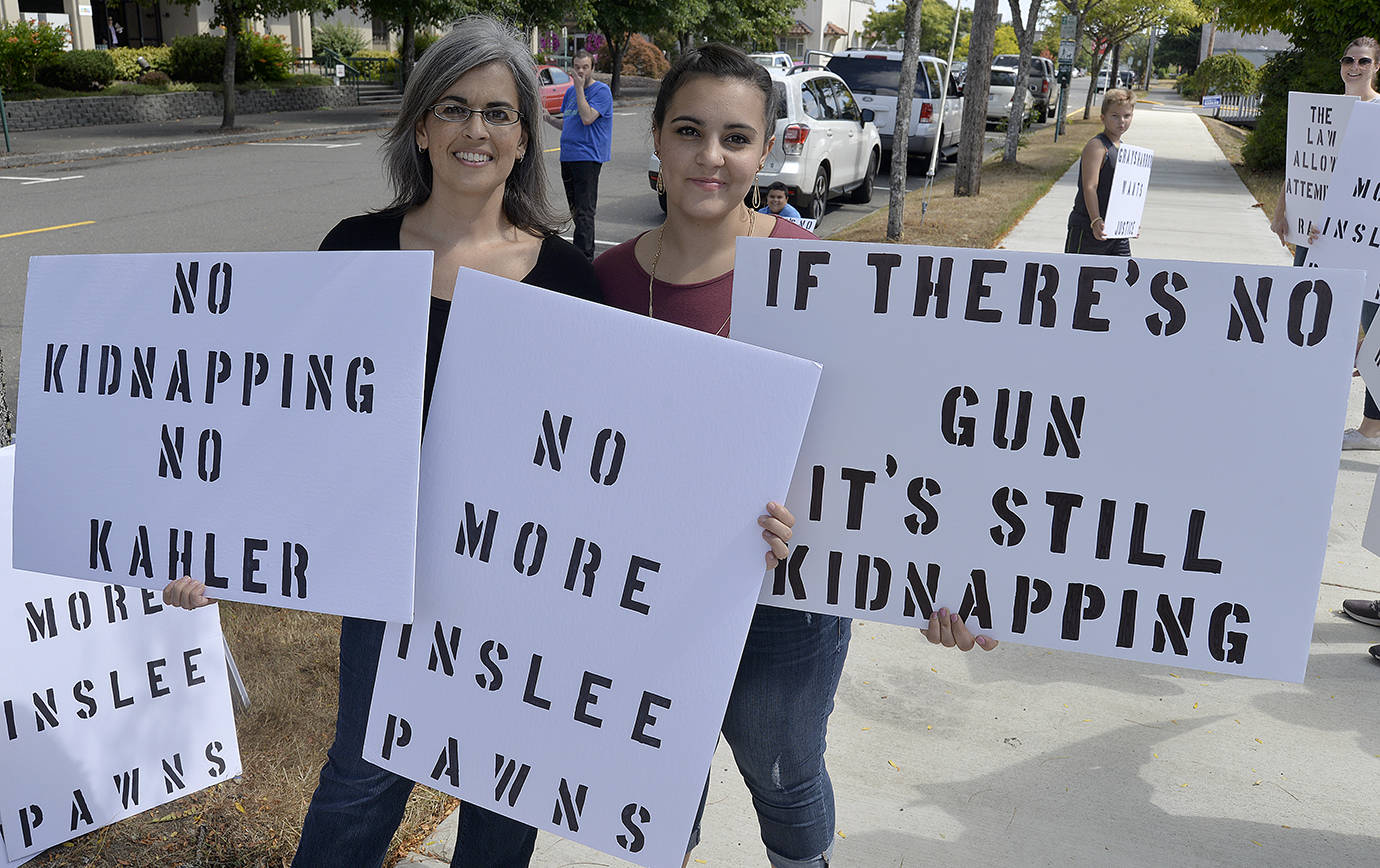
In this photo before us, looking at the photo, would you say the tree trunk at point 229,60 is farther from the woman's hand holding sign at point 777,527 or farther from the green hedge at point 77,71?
the woman's hand holding sign at point 777,527

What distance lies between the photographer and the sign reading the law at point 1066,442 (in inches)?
69.6

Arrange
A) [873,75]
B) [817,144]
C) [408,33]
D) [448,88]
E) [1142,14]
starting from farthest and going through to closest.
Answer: [1142,14], [408,33], [873,75], [817,144], [448,88]

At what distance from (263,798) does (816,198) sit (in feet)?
34.9

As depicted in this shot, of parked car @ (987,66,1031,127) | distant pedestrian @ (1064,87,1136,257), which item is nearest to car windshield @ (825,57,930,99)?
parked car @ (987,66,1031,127)

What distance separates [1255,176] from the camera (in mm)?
19500

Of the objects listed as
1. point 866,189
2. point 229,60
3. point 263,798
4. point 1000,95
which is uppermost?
point 1000,95

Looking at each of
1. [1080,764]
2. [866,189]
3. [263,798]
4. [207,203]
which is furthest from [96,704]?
[866,189]

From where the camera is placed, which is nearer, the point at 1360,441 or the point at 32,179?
the point at 1360,441

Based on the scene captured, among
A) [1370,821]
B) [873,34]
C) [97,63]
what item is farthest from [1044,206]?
[873,34]

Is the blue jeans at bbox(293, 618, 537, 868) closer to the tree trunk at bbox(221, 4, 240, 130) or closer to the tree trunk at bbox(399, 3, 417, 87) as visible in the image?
the tree trunk at bbox(221, 4, 240, 130)

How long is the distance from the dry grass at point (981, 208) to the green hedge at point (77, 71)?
17658mm

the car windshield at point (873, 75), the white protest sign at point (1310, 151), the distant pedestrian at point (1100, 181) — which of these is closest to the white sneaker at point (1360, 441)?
the white protest sign at point (1310, 151)

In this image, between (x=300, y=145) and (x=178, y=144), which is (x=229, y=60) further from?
(x=178, y=144)

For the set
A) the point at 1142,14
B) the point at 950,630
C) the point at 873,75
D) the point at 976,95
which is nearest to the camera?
the point at 950,630
